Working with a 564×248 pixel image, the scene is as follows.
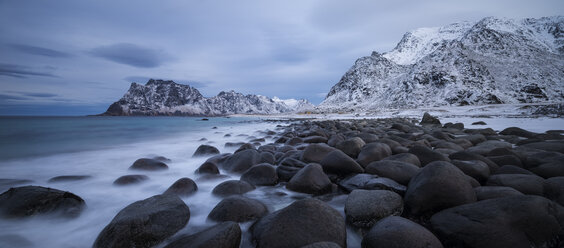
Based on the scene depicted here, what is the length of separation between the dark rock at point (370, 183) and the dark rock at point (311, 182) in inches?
10.1

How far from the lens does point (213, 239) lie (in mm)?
1610

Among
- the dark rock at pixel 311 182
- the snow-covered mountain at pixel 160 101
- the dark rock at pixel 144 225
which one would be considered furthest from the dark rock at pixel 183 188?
the snow-covered mountain at pixel 160 101

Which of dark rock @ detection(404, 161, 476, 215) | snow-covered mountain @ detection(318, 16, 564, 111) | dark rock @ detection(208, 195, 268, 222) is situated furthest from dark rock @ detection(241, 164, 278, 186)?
snow-covered mountain @ detection(318, 16, 564, 111)

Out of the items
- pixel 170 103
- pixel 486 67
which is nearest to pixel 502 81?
pixel 486 67

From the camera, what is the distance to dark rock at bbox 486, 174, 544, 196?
2180 mm

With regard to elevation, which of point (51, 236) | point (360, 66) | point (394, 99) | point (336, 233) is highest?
point (360, 66)

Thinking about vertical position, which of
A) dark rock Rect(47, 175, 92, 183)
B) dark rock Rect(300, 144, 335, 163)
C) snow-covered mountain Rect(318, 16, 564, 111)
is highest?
snow-covered mountain Rect(318, 16, 564, 111)

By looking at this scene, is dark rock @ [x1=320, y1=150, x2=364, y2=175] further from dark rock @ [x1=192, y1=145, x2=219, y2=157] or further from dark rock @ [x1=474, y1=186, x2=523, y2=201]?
A: dark rock @ [x1=192, y1=145, x2=219, y2=157]

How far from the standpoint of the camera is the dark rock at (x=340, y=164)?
3.29 metres

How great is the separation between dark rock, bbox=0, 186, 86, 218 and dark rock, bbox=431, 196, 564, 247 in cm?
380

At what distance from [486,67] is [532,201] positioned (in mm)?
61609

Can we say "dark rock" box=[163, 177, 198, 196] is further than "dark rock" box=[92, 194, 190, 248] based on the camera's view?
Yes

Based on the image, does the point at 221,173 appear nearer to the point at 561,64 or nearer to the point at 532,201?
the point at 532,201

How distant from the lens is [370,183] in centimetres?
266
